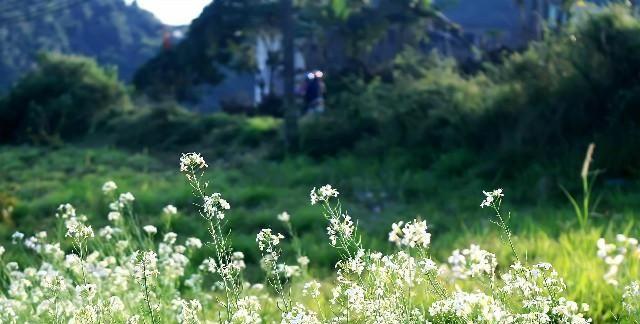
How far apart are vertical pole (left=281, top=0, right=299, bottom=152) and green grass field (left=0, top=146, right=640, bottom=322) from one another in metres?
1.00

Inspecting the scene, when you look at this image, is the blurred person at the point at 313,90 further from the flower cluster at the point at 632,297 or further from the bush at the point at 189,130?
the flower cluster at the point at 632,297

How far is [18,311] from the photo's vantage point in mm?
3840

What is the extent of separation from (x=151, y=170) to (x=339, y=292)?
1156 centimetres

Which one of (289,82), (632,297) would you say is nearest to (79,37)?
(289,82)

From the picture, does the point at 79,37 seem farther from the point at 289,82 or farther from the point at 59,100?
the point at 289,82

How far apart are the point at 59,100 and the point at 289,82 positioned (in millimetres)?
9613

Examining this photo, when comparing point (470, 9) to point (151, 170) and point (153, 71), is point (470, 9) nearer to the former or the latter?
point (153, 71)

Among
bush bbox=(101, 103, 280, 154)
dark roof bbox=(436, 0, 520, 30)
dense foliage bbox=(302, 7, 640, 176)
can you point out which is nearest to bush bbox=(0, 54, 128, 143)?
bush bbox=(101, 103, 280, 154)

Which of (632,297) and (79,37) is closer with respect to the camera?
(632,297)

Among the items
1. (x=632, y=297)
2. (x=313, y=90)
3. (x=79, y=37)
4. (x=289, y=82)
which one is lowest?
(x=79, y=37)

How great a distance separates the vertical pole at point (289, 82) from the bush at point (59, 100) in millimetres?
8266

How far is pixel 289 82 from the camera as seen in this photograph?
1519 cm

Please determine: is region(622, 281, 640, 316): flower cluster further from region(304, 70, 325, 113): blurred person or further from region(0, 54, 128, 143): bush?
region(0, 54, 128, 143): bush

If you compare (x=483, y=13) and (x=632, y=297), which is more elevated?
(x=632, y=297)
